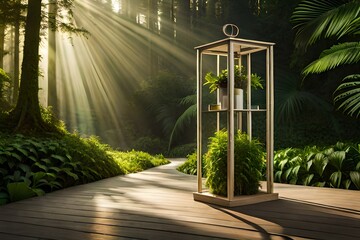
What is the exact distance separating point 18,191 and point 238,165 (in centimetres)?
200

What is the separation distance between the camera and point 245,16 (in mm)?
12938

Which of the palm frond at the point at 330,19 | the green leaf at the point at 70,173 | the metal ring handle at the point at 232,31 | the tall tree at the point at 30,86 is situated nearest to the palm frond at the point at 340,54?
the palm frond at the point at 330,19

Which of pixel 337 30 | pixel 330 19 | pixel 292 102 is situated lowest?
pixel 292 102

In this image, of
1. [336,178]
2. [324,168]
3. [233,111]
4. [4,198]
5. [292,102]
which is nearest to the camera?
[233,111]

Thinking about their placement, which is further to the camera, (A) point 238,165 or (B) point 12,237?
(A) point 238,165

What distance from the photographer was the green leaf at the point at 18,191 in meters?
3.24

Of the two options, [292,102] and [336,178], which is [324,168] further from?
[292,102]

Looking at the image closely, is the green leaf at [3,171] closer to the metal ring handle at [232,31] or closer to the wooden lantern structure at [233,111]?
the wooden lantern structure at [233,111]

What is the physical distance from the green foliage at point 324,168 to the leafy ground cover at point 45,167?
2.48 m

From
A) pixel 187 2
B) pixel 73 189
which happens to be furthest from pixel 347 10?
pixel 187 2

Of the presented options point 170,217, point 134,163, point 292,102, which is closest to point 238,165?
point 170,217

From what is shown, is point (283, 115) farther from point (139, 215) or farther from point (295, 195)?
point (139, 215)

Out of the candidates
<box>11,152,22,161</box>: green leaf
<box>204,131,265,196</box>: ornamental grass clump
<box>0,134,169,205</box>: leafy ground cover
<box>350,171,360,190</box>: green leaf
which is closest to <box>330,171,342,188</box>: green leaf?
<box>350,171,360,190</box>: green leaf

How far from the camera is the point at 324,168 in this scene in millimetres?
4254
